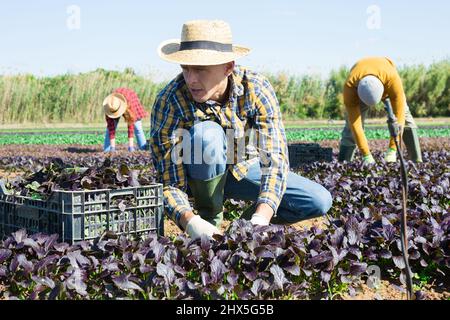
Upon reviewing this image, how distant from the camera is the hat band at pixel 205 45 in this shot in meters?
3.45

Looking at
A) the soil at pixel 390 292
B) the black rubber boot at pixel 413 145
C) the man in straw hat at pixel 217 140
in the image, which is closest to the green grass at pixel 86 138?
the black rubber boot at pixel 413 145

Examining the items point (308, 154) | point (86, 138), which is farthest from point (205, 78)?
point (86, 138)

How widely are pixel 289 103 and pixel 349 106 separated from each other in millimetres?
25717

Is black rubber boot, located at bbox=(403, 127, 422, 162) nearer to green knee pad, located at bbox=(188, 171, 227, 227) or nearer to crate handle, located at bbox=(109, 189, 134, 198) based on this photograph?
green knee pad, located at bbox=(188, 171, 227, 227)

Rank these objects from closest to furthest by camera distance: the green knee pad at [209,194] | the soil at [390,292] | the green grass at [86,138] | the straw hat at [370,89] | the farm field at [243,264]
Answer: the farm field at [243,264] → the soil at [390,292] → the green knee pad at [209,194] → the straw hat at [370,89] → the green grass at [86,138]

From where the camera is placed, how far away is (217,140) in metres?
3.74

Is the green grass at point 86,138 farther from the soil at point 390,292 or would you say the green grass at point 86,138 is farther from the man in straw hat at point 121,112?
the soil at point 390,292

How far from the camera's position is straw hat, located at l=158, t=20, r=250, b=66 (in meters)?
3.37

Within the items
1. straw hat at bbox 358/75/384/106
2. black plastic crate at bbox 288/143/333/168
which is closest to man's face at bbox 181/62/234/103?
straw hat at bbox 358/75/384/106

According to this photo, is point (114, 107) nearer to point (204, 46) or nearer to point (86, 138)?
point (86, 138)

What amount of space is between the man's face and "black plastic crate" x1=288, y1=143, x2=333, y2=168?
5079 millimetres

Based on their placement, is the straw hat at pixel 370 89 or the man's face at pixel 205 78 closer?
the man's face at pixel 205 78

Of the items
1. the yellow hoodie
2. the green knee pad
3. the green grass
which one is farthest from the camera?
the green grass
